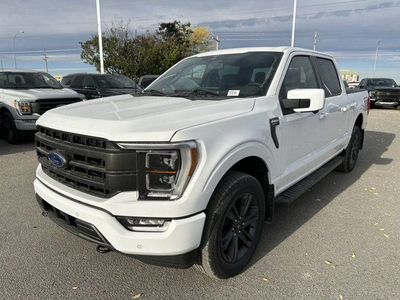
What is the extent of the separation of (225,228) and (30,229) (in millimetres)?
2221

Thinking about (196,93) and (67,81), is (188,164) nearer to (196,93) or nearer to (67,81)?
(196,93)

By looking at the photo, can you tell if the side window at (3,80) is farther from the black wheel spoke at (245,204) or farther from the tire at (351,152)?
the tire at (351,152)

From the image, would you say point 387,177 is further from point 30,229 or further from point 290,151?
point 30,229

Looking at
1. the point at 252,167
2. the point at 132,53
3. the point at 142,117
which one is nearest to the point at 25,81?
the point at 142,117

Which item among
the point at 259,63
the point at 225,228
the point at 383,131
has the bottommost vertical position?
the point at 383,131

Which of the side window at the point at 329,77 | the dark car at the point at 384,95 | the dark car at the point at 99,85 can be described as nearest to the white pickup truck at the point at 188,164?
the side window at the point at 329,77

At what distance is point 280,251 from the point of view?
3.04 metres

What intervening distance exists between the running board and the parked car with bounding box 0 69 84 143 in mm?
6168

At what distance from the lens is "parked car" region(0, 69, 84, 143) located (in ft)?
24.3

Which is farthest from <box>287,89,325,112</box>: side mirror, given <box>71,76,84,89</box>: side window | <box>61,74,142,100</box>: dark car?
<box>71,76,84,89</box>: side window

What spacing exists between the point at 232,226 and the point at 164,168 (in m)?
0.85

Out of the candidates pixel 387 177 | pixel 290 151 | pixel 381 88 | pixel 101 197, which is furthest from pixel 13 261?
pixel 381 88

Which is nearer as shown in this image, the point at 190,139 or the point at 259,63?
the point at 190,139

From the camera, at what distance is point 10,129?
25.3ft
